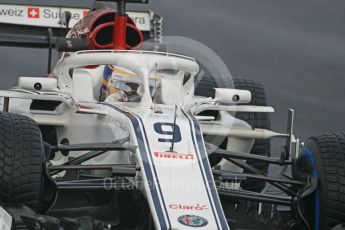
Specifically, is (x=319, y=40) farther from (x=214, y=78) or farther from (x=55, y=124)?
(x=55, y=124)

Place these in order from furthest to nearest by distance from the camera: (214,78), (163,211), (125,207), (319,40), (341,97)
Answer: (319,40) < (341,97) < (214,78) < (125,207) < (163,211)

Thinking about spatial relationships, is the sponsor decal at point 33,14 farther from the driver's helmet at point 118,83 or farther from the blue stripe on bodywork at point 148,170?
the blue stripe on bodywork at point 148,170

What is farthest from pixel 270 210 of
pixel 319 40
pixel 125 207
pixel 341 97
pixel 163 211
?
pixel 319 40

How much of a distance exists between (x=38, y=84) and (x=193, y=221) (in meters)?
2.60

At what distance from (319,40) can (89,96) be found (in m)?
10.9

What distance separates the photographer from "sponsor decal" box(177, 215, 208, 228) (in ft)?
27.6

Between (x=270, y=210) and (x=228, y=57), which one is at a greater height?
(x=228, y=57)

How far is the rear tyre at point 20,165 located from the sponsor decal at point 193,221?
117cm

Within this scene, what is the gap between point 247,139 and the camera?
433 inches

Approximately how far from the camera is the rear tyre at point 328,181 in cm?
911

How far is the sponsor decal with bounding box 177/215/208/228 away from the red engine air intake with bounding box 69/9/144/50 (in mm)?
3368

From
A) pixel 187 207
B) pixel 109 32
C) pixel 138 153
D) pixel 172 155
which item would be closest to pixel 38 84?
pixel 109 32

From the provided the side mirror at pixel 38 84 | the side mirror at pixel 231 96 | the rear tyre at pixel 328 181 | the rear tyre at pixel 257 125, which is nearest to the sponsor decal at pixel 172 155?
the rear tyre at pixel 328 181

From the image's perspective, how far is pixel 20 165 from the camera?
875cm
